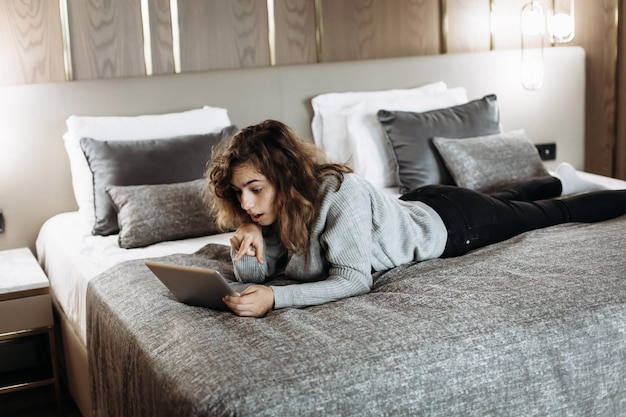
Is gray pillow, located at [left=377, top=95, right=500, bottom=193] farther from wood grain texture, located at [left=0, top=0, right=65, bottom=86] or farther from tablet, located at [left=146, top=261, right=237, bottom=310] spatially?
tablet, located at [left=146, top=261, right=237, bottom=310]

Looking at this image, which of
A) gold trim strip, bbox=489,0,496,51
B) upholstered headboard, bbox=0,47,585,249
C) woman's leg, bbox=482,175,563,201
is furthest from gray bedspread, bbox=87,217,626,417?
gold trim strip, bbox=489,0,496,51

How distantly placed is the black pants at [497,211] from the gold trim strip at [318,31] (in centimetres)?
127

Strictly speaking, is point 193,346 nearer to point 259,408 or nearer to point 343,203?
point 259,408

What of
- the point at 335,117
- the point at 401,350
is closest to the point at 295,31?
the point at 335,117

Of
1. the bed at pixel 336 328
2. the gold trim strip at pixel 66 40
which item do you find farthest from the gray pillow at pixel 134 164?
the gold trim strip at pixel 66 40

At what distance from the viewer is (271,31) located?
377 centimetres

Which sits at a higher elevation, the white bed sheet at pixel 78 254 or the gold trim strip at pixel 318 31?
the gold trim strip at pixel 318 31

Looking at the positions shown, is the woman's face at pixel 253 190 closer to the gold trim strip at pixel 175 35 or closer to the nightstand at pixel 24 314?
the nightstand at pixel 24 314

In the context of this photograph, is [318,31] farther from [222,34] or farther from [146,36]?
[146,36]

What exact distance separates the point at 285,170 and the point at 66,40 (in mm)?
1669

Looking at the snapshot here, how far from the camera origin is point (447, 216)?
2543 mm

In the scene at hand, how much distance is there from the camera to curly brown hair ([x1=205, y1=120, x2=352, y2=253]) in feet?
7.05

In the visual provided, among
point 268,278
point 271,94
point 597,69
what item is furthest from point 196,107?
point 597,69

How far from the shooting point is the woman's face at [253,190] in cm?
215
